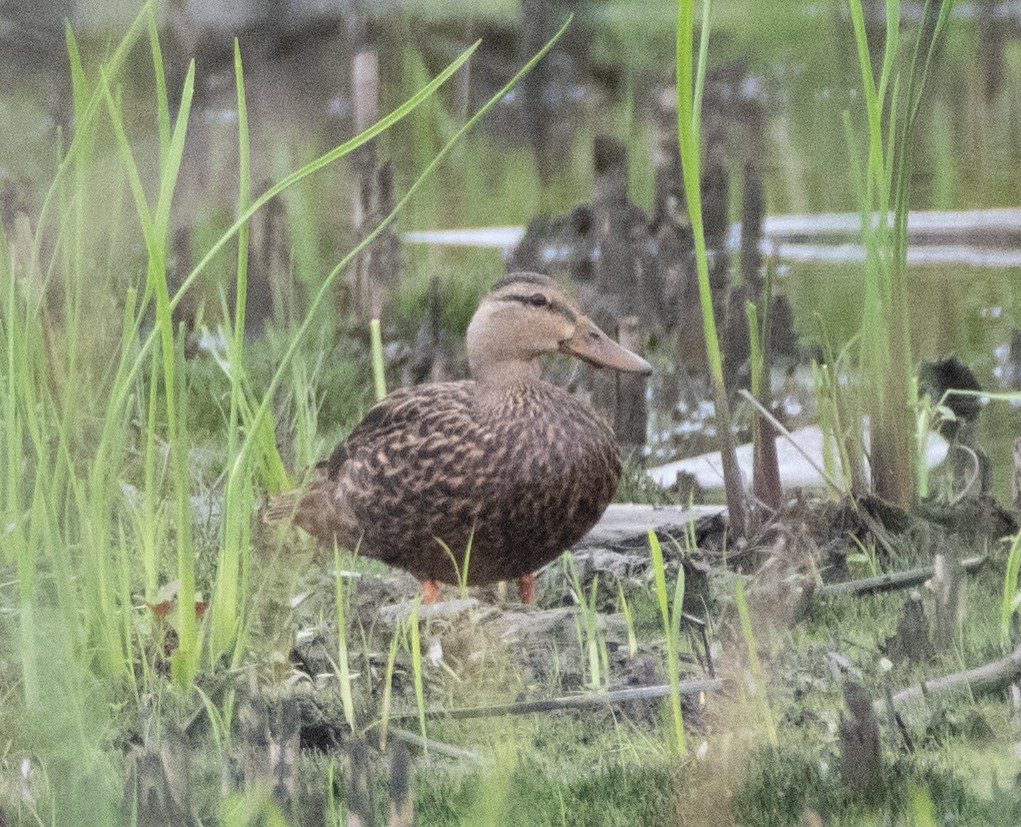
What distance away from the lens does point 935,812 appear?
1424 millimetres

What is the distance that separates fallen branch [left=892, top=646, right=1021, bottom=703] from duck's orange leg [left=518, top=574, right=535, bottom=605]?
0.49 meters

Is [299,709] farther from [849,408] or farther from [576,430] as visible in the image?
[849,408]

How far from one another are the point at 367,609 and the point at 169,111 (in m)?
0.64

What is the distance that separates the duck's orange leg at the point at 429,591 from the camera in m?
1.37

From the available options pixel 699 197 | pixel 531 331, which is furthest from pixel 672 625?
pixel 699 197

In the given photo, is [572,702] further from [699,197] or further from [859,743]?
[699,197]

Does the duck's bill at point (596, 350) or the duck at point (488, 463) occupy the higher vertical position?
the duck's bill at point (596, 350)

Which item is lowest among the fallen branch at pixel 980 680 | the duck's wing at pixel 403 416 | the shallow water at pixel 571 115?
the fallen branch at pixel 980 680

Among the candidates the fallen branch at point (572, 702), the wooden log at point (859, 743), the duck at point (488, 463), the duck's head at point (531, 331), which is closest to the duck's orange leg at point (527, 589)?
the duck at point (488, 463)

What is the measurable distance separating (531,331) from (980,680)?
0.72 meters

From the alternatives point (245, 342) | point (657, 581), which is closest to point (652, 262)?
point (657, 581)

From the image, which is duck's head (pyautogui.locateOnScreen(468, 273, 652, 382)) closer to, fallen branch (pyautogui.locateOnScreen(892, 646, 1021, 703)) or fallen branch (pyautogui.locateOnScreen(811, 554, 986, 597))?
fallen branch (pyautogui.locateOnScreen(811, 554, 986, 597))

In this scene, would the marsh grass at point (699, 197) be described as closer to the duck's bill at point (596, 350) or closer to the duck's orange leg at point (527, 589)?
the duck's bill at point (596, 350)

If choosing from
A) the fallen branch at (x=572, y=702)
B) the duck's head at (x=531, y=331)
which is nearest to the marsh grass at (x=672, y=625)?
the fallen branch at (x=572, y=702)
